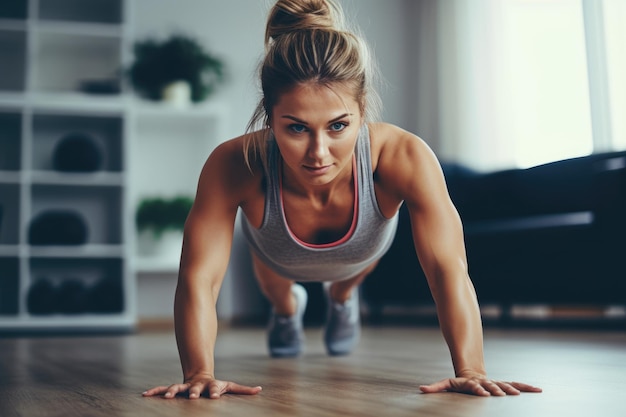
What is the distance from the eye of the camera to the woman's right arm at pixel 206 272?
1062 millimetres

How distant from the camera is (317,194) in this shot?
1.33 meters

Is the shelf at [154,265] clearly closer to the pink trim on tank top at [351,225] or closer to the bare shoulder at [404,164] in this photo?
the pink trim on tank top at [351,225]

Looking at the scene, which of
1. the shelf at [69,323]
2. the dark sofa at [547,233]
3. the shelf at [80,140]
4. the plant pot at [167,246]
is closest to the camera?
the dark sofa at [547,233]

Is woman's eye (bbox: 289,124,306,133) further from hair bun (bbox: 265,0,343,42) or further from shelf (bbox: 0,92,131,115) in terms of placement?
shelf (bbox: 0,92,131,115)

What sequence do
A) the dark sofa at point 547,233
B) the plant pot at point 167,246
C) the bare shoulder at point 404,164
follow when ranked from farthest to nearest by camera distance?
the plant pot at point 167,246 < the dark sofa at point 547,233 < the bare shoulder at point 404,164

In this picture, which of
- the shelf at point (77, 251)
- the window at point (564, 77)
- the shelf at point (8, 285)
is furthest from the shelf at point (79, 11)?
the window at point (564, 77)

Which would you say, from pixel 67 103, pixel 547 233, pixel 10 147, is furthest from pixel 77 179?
pixel 547 233

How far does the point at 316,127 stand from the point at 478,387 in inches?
17.8

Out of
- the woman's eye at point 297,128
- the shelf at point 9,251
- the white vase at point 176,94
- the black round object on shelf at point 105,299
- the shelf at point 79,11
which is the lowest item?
the black round object on shelf at point 105,299

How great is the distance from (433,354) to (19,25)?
276 centimetres

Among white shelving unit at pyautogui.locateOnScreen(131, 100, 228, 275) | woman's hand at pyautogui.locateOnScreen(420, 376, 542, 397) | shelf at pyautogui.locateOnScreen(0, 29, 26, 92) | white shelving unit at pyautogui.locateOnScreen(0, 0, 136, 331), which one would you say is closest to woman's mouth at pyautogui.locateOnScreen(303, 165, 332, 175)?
woman's hand at pyautogui.locateOnScreen(420, 376, 542, 397)

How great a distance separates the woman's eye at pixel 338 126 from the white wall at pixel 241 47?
2740 millimetres

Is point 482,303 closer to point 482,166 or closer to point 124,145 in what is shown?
point 482,166

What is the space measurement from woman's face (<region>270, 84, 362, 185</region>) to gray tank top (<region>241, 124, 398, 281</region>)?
18 centimetres
